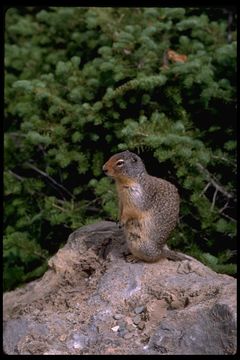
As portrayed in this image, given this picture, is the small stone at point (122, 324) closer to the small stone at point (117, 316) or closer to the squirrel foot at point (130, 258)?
the small stone at point (117, 316)

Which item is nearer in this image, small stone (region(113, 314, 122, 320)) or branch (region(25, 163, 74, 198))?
small stone (region(113, 314, 122, 320))

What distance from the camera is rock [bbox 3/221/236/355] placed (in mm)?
4062

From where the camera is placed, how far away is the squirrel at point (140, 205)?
5090 millimetres

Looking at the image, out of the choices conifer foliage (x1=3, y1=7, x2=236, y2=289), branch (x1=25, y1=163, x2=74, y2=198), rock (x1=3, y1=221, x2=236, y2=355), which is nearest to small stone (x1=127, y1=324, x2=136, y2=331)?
rock (x1=3, y1=221, x2=236, y2=355)

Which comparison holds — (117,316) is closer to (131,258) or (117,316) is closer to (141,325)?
(141,325)

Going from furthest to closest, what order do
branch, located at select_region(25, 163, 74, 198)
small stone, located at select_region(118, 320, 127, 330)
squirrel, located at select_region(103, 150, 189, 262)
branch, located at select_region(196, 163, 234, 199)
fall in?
branch, located at select_region(25, 163, 74, 198)
branch, located at select_region(196, 163, 234, 199)
squirrel, located at select_region(103, 150, 189, 262)
small stone, located at select_region(118, 320, 127, 330)

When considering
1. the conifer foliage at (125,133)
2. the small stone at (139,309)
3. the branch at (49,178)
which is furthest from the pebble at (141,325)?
the branch at (49,178)

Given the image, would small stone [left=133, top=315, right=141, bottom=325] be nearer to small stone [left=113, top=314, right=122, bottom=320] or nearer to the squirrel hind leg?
small stone [left=113, top=314, right=122, bottom=320]

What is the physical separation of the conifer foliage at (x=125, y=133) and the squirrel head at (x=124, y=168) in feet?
1.88

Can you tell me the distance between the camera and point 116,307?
451 centimetres

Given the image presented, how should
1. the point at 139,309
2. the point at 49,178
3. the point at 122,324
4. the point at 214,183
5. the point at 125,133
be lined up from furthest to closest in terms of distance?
1. the point at 49,178
2. the point at 214,183
3. the point at 125,133
4. the point at 139,309
5. the point at 122,324

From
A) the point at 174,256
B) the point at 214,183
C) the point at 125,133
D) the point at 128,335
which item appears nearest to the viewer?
the point at 128,335

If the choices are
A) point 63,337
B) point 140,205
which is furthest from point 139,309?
point 140,205

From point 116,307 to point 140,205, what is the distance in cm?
Result: 91
